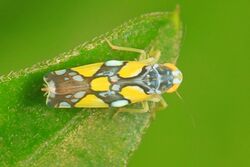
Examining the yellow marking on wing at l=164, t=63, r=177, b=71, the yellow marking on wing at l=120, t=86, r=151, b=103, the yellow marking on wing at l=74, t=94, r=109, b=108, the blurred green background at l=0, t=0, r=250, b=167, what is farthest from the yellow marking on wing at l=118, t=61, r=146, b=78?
the blurred green background at l=0, t=0, r=250, b=167

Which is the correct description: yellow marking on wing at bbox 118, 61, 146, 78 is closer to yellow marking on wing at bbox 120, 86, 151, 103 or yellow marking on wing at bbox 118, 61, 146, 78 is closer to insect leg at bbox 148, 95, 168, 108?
yellow marking on wing at bbox 120, 86, 151, 103

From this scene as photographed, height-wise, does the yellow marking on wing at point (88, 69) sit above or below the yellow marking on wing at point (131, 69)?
above

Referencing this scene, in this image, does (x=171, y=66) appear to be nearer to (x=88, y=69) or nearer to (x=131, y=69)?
(x=131, y=69)

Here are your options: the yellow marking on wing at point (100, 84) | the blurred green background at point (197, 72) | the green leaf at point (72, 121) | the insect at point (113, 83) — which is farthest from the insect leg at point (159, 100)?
the green leaf at point (72, 121)

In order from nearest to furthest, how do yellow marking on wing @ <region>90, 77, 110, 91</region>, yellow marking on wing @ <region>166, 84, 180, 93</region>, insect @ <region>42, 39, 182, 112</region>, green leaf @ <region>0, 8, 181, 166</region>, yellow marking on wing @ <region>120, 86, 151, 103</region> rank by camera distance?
green leaf @ <region>0, 8, 181, 166</region>
insect @ <region>42, 39, 182, 112</region>
yellow marking on wing @ <region>90, 77, 110, 91</region>
yellow marking on wing @ <region>120, 86, 151, 103</region>
yellow marking on wing @ <region>166, 84, 180, 93</region>

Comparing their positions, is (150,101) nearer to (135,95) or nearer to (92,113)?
(135,95)

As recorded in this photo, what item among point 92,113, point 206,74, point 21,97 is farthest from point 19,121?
point 206,74

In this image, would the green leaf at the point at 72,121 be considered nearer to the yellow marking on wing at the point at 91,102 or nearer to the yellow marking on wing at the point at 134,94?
the yellow marking on wing at the point at 91,102
